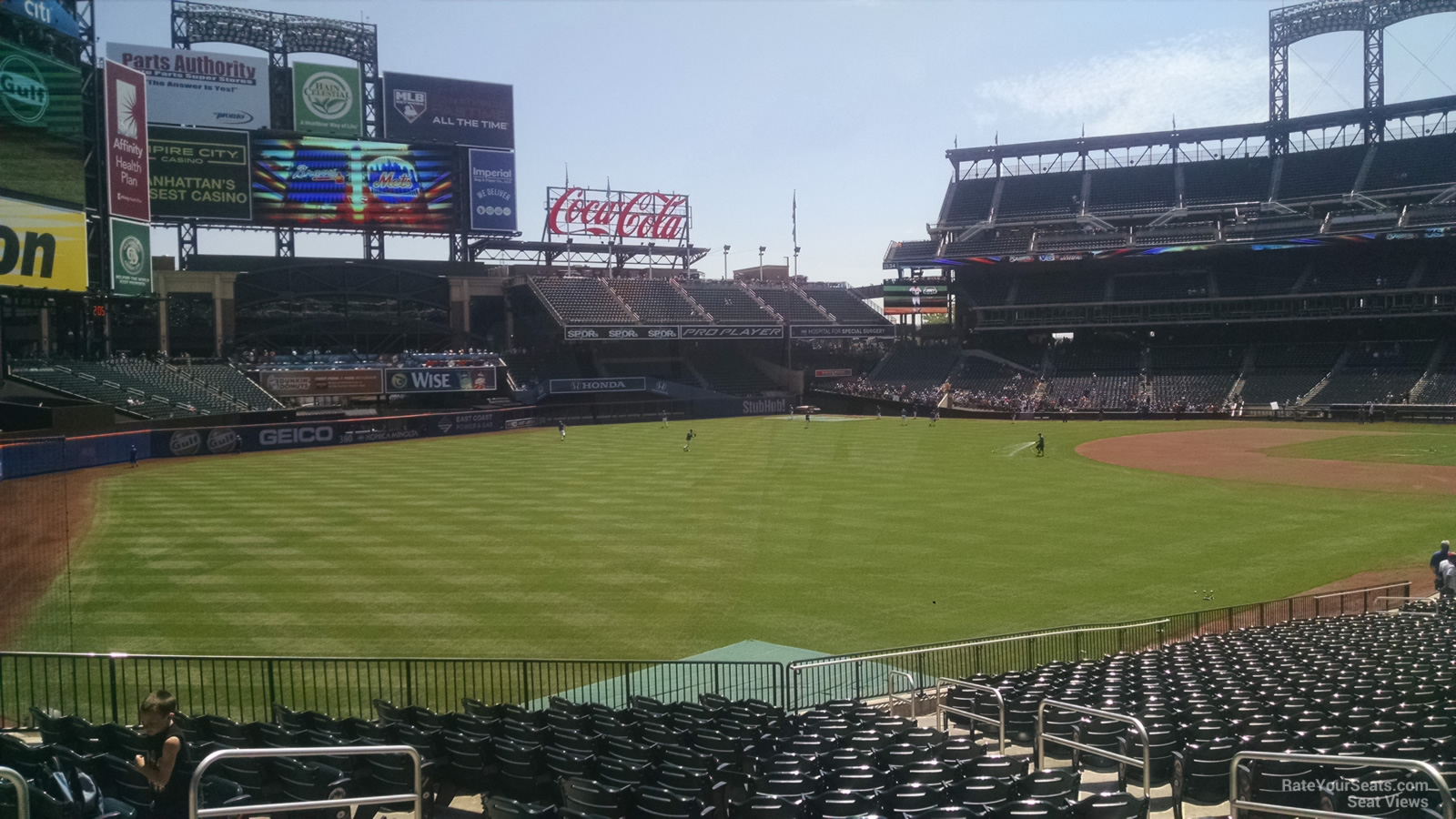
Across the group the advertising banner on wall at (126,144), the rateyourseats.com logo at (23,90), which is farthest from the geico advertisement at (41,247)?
the advertising banner on wall at (126,144)

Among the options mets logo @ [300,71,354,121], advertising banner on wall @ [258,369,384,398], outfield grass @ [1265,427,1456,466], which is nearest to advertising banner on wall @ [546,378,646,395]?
advertising banner on wall @ [258,369,384,398]

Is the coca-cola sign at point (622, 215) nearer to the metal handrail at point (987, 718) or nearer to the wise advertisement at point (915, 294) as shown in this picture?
the wise advertisement at point (915, 294)

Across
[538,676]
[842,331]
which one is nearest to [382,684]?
[538,676]

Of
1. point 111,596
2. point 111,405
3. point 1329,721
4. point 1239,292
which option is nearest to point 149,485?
point 111,405

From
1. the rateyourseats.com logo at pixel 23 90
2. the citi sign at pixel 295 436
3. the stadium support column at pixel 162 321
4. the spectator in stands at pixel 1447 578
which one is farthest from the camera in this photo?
the stadium support column at pixel 162 321

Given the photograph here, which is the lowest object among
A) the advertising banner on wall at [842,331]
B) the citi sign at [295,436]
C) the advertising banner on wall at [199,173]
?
the citi sign at [295,436]

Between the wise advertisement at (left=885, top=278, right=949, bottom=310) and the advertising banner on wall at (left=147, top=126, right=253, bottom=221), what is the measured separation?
5390 cm

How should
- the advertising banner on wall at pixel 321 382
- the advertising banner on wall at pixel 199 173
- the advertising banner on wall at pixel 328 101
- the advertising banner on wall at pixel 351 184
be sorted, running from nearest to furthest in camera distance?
1. the advertising banner on wall at pixel 199 173
2. the advertising banner on wall at pixel 321 382
3. the advertising banner on wall at pixel 351 184
4. the advertising banner on wall at pixel 328 101

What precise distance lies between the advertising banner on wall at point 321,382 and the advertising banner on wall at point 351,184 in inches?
463

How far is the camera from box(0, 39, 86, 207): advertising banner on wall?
3456 cm

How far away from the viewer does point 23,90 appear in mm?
35219

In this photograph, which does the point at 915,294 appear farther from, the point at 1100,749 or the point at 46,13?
the point at 1100,749

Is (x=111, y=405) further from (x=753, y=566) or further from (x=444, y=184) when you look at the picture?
(x=753, y=566)

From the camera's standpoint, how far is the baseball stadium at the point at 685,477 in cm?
891
